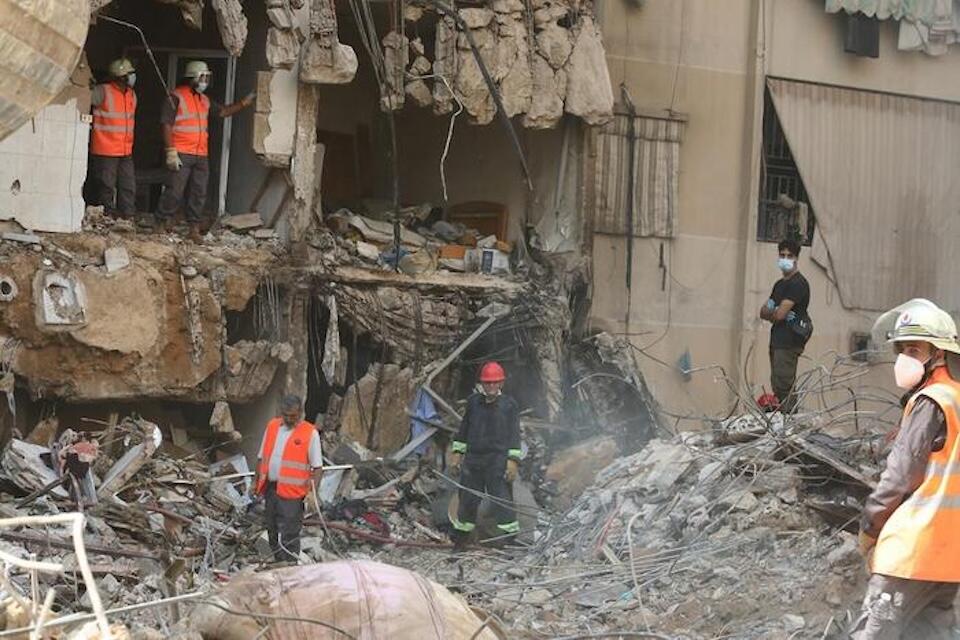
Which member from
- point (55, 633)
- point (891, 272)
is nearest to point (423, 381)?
point (891, 272)

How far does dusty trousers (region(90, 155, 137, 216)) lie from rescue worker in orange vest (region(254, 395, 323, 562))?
11.8ft

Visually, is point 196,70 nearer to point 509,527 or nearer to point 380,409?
point 380,409

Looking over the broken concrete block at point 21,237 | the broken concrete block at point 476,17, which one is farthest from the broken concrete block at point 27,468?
the broken concrete block at point 476,17

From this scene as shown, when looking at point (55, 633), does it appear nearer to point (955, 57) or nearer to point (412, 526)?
point (412, 526)

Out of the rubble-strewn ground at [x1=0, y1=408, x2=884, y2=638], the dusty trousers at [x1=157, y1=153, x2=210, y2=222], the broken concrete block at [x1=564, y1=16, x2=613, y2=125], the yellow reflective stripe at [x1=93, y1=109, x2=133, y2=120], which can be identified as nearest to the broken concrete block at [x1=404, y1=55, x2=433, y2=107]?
the broken concrete block at [x1=564, y1=16, x2=613, y2=125]

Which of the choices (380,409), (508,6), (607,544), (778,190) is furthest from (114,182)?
(778,190)

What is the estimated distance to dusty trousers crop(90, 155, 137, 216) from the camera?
49.4 ft

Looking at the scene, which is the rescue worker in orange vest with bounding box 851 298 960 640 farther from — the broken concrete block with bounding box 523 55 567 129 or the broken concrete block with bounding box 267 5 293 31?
the broken concrete block with bounding box 523 55 567 129

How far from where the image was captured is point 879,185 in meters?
20.8

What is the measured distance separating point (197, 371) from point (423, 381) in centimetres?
261

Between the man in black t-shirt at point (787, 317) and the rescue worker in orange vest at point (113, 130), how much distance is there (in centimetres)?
627

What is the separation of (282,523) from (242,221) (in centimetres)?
432

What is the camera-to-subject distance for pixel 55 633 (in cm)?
501

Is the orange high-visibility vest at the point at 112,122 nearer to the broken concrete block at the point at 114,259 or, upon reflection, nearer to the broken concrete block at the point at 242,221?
the broken concrete block at the point at 114,259
